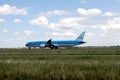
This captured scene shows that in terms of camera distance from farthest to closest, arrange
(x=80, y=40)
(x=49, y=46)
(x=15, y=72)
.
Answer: (x=80, y=40), (x=49, y=46), (x=15, y=72)

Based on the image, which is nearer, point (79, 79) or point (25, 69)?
point (79, 79)

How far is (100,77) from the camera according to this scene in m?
20.5

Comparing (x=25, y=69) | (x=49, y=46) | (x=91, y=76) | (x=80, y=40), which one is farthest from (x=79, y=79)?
(x=80, y=40)

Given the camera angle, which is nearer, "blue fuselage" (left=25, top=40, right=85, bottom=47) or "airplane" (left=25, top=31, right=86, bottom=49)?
"airplane" (left=25, top=31, right=86, bottom=49)

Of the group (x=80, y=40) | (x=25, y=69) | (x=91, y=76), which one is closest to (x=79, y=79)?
(x=91, y=76)

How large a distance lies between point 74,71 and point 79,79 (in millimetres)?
1801

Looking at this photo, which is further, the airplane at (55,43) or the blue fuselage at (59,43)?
the blue fuselage at (59,43)

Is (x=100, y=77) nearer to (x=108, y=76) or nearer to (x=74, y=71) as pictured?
(x=108, y=76)

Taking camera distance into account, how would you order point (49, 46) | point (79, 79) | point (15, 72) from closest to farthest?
point (79, 79) → point (15, 72) → point (49, 46)

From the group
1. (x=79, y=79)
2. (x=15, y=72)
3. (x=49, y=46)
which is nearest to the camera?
(x=79, y=79)

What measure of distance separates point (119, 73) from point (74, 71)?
125 inches

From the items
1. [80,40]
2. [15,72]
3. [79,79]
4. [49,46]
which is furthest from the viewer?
[80,40]

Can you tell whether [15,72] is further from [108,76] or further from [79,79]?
[108,76]

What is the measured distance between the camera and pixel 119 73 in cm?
2120
